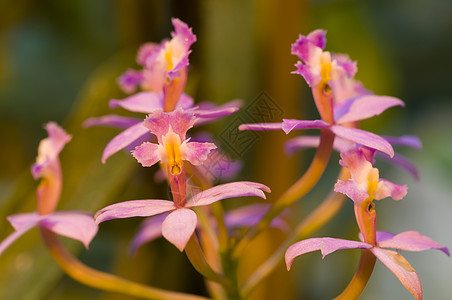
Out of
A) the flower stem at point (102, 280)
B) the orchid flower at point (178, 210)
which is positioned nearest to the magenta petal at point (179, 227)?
the orchid flower at point (178, 210)

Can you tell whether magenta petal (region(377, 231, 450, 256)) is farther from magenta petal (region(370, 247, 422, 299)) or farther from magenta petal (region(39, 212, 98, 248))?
magenta petal (region(39, 212, 98, 248))

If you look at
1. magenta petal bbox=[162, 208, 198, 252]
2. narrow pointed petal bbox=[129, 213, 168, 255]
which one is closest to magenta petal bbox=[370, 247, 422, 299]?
magenta petal bbox=[162, 208, 198, 252]

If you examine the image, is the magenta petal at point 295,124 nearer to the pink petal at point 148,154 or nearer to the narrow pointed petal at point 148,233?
the pink petal at point 148,154

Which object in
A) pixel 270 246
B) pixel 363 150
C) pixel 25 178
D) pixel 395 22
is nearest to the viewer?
pixel 363 150

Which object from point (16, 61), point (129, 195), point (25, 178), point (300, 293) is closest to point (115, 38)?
point (16, 61)

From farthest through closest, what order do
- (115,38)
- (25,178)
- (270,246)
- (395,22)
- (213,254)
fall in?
1. (395,22)
2. (115,38)
3. (270,246)
4. (25,178)
5. (213,254)

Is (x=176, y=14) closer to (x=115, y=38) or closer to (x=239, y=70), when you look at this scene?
(x=239, y=70)

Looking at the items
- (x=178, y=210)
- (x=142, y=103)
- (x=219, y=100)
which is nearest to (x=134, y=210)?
(x=178, y=210)
